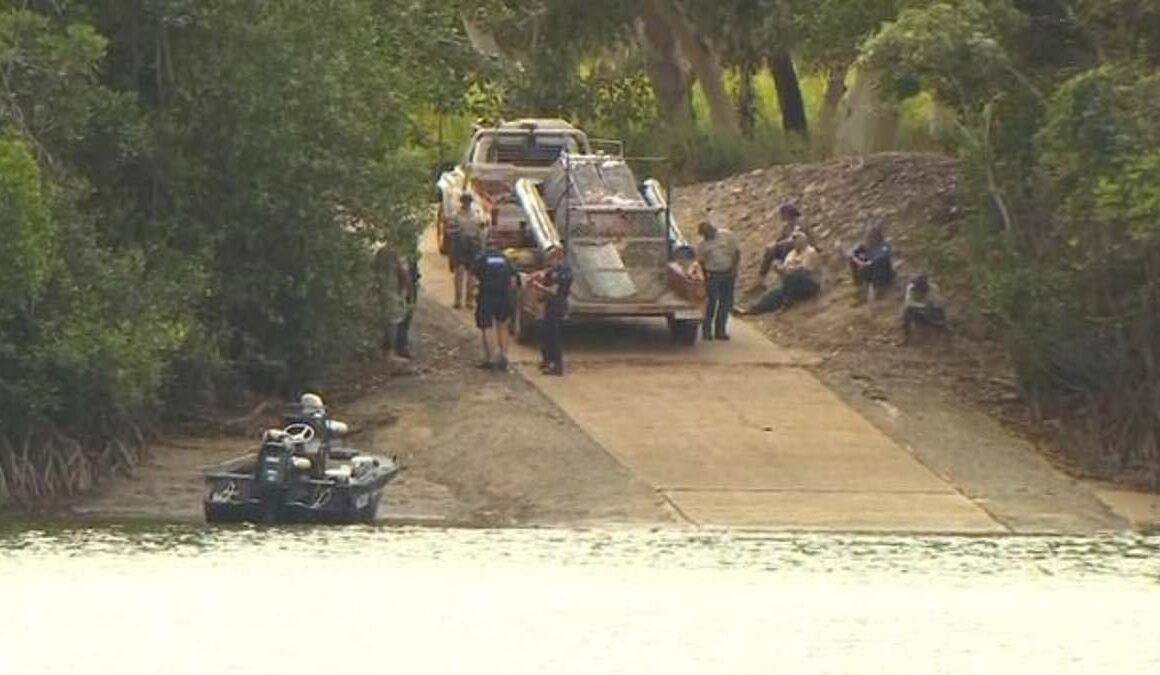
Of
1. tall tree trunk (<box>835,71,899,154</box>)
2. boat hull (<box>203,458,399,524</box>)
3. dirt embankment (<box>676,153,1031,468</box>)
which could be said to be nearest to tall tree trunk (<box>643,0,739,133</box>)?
tall tree trunk (<box>835,71,899,154</box>)

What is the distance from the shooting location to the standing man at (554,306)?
126 ft

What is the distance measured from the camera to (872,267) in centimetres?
4203

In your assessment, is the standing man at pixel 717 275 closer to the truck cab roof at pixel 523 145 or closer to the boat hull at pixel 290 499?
the truck cab roof at pixel 523 145

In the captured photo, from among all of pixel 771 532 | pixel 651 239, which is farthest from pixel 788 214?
pixel 771 532

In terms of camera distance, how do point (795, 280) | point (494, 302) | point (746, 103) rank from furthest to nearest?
point (746, 103) → point (795, 280) → point (494, 302)

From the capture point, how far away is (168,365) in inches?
1377

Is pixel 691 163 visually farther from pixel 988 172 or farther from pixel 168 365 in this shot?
pixel 168 365

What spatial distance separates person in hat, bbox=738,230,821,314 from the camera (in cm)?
4325

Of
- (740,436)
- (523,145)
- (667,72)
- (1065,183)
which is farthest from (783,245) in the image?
(667,72)

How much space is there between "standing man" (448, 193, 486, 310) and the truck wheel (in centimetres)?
272

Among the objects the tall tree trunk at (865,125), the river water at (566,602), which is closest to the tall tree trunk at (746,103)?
the tall tree trunk at (865,125)

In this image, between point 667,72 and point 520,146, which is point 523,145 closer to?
point 520,146

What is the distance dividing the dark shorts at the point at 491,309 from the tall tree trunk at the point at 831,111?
17.8 m

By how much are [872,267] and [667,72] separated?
1719 centimetres
